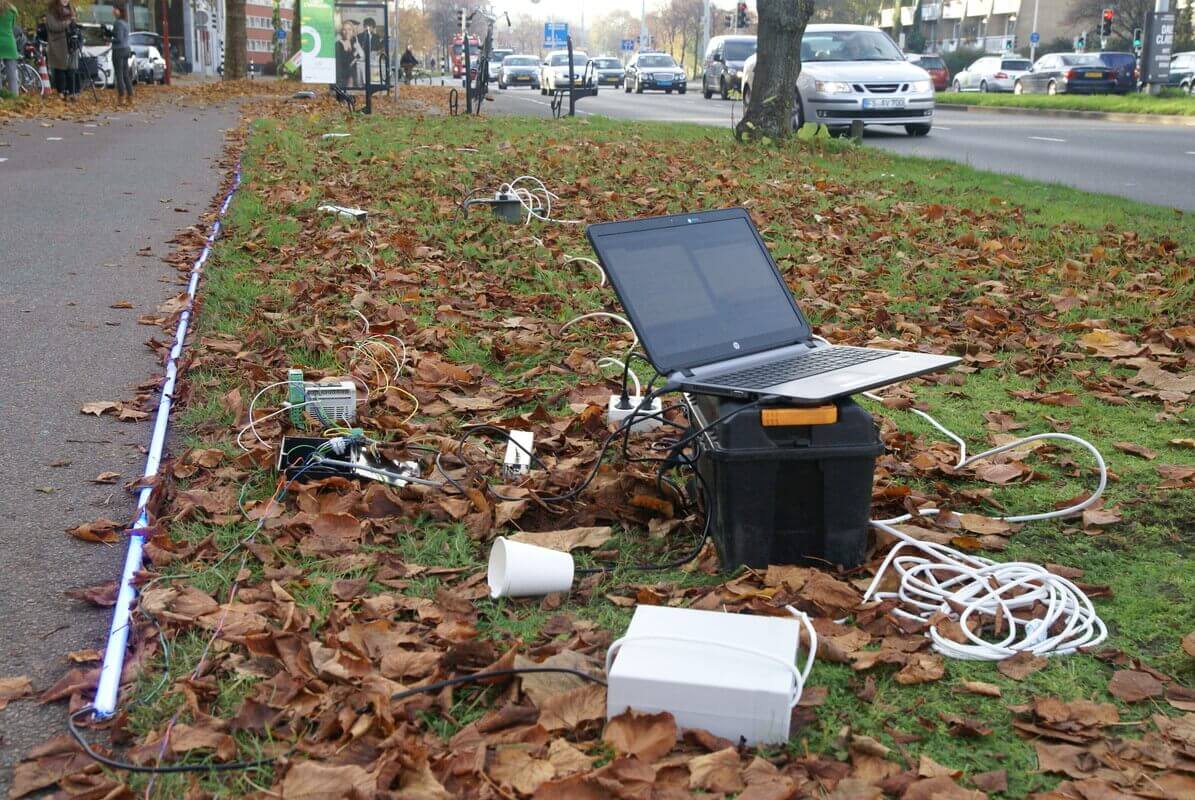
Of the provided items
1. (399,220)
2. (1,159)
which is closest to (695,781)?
(399,220)

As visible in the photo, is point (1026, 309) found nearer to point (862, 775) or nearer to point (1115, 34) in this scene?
point (862, 775)

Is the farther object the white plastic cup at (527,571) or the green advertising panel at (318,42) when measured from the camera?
the green advertising panel at (318,42)

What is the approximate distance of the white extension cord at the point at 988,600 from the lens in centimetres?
283

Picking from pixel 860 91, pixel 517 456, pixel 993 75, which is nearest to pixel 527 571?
pixel 517 456

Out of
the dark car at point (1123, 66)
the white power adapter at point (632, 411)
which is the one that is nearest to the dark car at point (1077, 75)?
the dark car at point (1123, 66)

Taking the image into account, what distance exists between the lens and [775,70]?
15539mm

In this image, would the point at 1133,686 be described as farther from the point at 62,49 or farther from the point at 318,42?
the point at 62,49

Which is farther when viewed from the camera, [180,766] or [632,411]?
[632,411]

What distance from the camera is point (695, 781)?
2.30 m

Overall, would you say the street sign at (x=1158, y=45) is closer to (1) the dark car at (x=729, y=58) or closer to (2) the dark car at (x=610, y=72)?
(1) the dark car at (x=729, y=58)

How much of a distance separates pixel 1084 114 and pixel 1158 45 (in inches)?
199

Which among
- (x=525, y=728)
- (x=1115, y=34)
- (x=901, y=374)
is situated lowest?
(x=525, y=728)

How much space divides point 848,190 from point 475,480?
792cm

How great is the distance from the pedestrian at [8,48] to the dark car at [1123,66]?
3174cm
